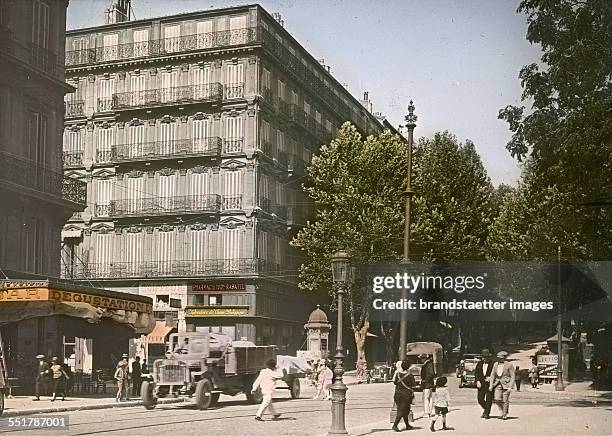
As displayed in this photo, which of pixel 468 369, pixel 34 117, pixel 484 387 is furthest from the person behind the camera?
pixel 34 117

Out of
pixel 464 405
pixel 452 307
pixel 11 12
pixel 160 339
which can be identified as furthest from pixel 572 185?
pixel 11 12

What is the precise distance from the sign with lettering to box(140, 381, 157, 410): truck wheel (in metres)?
2.36

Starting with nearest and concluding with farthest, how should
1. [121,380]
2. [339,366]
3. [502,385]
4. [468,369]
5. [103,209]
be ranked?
[339,366] < [502,385] < [468,369] < [103,209] < [121,380]

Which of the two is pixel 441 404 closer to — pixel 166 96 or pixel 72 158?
pixel 166 96

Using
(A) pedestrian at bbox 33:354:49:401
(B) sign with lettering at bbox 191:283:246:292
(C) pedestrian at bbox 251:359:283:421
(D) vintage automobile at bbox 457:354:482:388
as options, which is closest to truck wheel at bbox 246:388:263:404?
(C) pedestrian at bbox 251:359:283:421

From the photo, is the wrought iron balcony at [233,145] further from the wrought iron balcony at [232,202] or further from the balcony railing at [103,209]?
the balcony railing at [103,209]

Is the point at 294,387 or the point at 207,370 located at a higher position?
the point at 207,370

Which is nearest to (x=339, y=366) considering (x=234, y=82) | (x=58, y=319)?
(x=234, y=82)

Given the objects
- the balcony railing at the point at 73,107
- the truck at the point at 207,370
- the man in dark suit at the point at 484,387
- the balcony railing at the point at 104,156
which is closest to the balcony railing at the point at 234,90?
the balcony railing at the point at 104,156

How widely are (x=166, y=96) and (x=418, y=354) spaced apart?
6602mm

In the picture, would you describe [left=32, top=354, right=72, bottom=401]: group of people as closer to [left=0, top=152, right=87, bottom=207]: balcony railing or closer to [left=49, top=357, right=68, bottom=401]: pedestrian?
[left=49, top=357, right=68, bottom=401]: pedestrian

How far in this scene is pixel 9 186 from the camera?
760 inches

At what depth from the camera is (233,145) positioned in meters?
18.4

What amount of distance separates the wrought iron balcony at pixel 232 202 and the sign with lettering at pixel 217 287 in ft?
4.66
